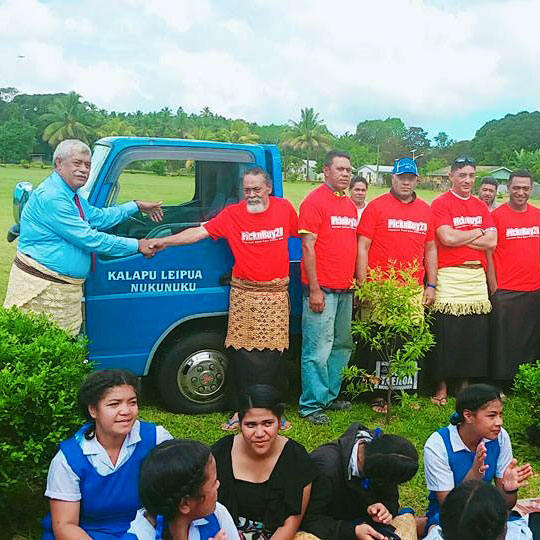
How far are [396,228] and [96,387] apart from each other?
2.86m

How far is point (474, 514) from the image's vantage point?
2.34 meters

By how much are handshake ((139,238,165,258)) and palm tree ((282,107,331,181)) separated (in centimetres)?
6196

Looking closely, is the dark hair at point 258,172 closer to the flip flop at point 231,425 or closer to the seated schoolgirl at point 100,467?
the flip flop at point 231,425

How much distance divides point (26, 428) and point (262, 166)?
2634mm

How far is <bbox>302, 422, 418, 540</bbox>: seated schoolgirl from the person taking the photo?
2684 mm

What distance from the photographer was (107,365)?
4586 millimetres

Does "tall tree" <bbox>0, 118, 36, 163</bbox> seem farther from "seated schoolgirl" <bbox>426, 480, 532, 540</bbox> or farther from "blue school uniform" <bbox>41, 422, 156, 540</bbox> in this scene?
"seated schoolgirl" <bbox>426, 480, 532, 540</bbox>

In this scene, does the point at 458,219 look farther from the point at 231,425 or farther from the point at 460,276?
the point at 231,425

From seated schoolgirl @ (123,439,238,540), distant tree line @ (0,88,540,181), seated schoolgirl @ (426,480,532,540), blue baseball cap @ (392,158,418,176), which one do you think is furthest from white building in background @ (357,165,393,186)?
seated schoolgirl @ (123,439,238,540)

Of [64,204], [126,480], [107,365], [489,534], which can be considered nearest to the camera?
[489,534]

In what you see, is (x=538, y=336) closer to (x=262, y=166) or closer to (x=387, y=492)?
(x=262, y=166)

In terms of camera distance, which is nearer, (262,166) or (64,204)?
(64,204)

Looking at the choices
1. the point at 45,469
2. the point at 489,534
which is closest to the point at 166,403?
the point at 45,469

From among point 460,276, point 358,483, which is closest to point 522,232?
point 460,276
